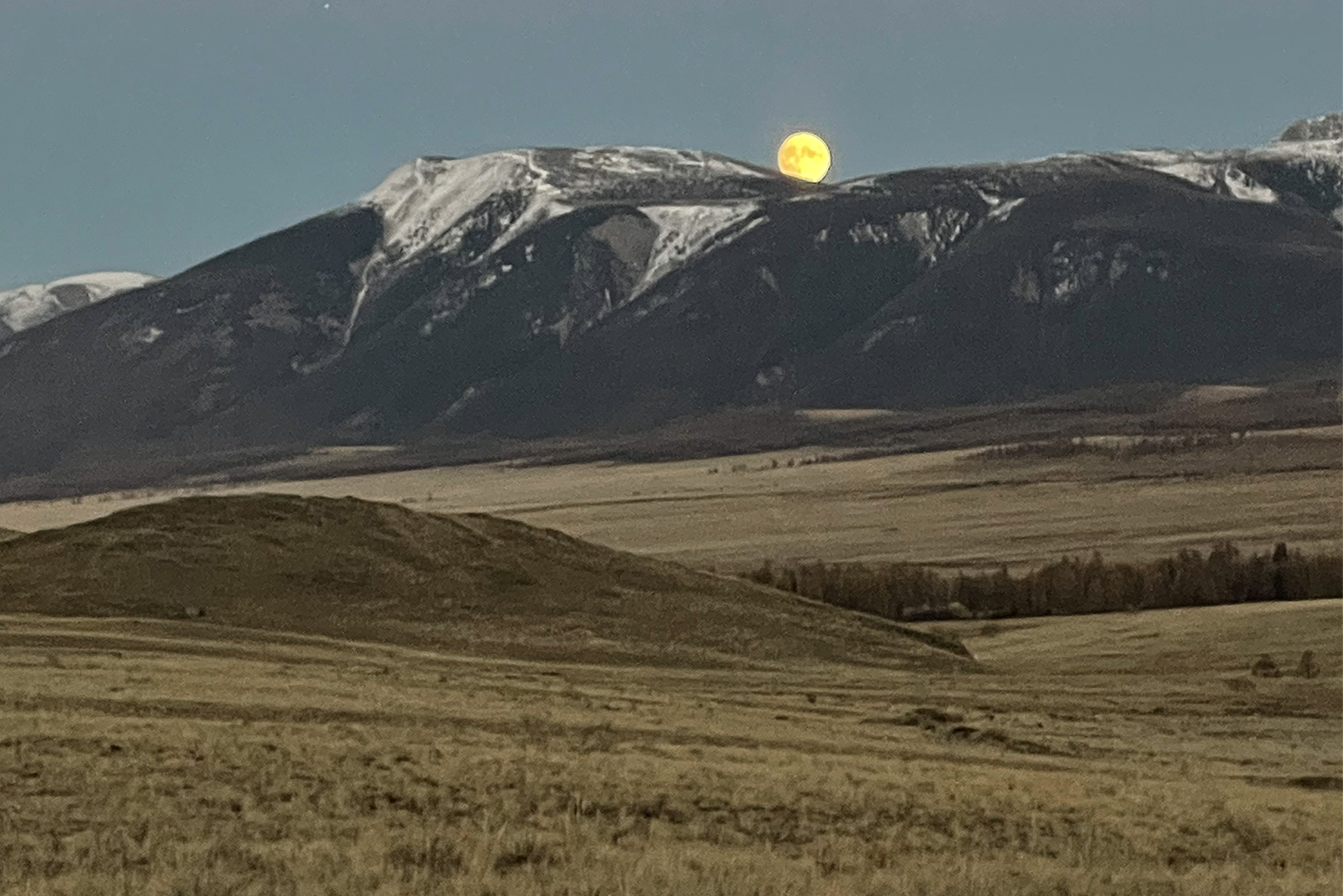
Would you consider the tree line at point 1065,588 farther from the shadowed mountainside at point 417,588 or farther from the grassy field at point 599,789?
the grassy field at point 599,789

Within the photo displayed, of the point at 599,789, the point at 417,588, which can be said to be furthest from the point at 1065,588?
the point at 599,789

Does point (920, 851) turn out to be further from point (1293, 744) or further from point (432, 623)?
point (432, 623)

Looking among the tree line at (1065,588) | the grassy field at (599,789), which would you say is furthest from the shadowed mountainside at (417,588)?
the tree line at (1065,588)

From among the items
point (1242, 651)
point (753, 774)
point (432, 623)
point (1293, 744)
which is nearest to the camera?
point (753, 774)

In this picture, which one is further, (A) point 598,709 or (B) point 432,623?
(B) point 432,623

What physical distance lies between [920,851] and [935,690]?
3561cm

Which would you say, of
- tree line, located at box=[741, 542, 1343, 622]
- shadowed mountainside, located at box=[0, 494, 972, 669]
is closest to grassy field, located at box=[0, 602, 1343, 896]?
shadowed mountainside, located at box=[0, 494, 972, 669]

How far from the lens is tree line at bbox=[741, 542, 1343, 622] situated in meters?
116

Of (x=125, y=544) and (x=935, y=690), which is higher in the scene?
(x=125, y=544)

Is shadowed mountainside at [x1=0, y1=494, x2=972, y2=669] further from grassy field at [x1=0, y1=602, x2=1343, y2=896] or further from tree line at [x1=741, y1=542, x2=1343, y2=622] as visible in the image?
tree line at [x1=741, y1=542, x2=1343, y2=622]

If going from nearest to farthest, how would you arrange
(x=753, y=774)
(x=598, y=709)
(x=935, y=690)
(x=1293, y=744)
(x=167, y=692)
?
(x=753, y=774) → (x=167, y=692) → (x=598, y=709) → (x=1293, y=744) → (x=935, y=690)

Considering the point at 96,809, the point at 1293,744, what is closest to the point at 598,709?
the point at 1293,744

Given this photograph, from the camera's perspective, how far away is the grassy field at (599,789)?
66.6 feet

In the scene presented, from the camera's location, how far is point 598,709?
1582 inches
